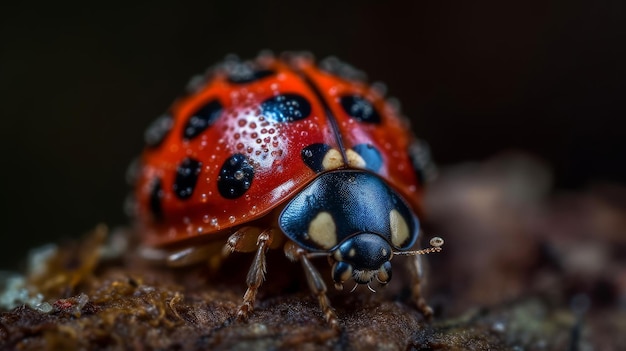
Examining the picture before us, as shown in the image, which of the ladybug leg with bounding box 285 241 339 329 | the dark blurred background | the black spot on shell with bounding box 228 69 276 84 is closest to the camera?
the ladybug leg with bounding box 285 241 339 329

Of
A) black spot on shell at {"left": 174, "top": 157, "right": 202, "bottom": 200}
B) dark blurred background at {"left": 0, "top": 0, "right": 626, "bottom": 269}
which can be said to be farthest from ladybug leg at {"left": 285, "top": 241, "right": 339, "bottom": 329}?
dark blurred background at {"left": 0, "top": 0, "right": 626, "bottom": 269}

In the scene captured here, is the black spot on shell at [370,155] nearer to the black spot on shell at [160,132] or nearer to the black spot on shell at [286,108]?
the black spot on shell at [286,108]

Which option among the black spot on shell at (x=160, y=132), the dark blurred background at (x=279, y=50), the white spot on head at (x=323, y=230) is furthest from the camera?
the dark blurred background at (x=279, y=50)

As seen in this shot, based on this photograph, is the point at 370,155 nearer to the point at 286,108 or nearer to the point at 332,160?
the point at 332,160

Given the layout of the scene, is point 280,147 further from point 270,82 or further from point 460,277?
point 460,277

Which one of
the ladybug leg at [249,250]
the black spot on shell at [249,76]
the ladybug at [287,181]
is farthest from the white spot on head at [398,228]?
the black spot on shell at [249,76]

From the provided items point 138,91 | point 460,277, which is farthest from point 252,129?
point 138,91

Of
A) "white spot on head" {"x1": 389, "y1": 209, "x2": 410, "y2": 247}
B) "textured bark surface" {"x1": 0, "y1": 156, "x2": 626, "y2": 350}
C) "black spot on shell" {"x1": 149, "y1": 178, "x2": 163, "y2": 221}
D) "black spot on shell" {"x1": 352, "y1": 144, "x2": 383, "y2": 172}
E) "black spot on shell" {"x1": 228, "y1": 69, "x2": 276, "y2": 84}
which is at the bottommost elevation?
"textured bark surface" {"x1": 0, "y1": 156, "x2": 626, "y2": 350}

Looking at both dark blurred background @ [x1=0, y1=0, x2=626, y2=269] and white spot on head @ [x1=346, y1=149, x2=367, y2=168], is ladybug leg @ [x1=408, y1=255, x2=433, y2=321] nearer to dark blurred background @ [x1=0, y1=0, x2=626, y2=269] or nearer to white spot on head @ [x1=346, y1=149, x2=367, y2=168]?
white spot on head @ [x1=346, y1=149, x2=367, y2=168]
